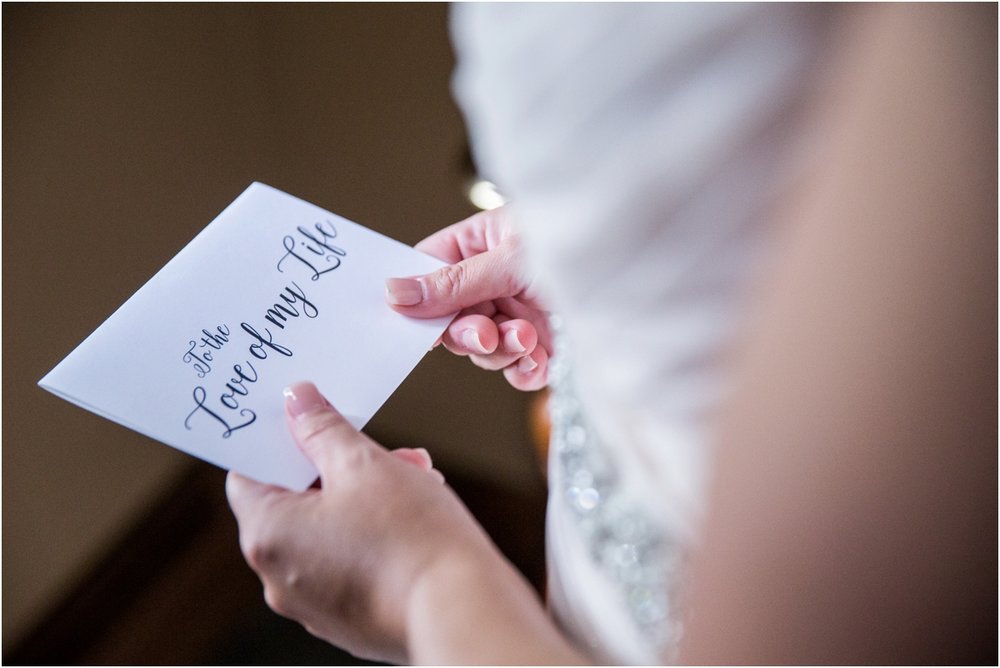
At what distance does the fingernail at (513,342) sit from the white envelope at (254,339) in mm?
66

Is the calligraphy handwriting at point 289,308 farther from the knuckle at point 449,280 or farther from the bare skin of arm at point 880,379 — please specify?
the bare skin of arm at point 880,379

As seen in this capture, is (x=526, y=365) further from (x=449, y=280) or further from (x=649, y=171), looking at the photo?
(x=649, y=171)

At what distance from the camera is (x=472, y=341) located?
2.14ft

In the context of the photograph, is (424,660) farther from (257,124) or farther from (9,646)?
(257,124)

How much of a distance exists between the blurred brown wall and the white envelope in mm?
206

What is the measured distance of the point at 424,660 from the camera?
16.6 inches

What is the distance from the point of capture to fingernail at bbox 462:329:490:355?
0.65 m

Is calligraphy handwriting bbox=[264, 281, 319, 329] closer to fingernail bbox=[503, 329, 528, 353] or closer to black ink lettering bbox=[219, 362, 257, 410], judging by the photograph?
black ink lettering bbox=[219, 362, 257, 410]

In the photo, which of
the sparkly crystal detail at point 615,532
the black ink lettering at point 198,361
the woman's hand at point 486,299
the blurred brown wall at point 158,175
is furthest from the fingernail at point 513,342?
the blurred brown wall at point 158,175

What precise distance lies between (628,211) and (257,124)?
1.08 metres

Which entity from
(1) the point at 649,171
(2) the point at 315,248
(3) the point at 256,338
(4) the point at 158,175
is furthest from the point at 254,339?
(4) the point at 158,175

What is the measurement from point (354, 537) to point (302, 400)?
0.11 m

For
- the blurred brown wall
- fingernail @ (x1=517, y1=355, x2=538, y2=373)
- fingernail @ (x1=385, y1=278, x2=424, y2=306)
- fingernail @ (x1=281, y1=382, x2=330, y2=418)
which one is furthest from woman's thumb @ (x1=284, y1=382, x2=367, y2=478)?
the blurred brown wall

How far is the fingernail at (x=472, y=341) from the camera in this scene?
25.5 inches
